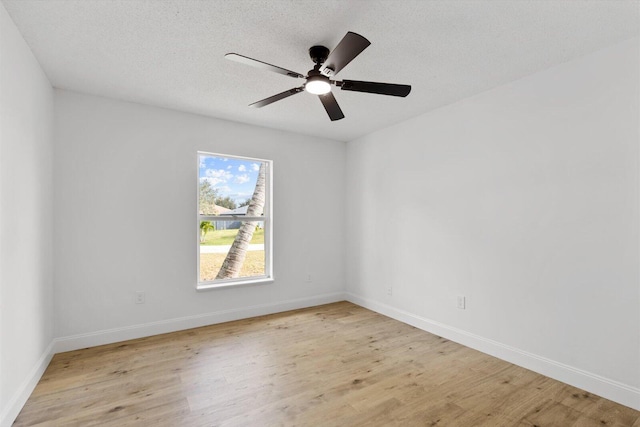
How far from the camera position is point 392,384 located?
7.70ft

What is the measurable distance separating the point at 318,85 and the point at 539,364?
2.76m

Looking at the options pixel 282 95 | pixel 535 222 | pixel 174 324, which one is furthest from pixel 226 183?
pixel 535 222

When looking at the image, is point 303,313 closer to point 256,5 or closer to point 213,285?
point 213,285

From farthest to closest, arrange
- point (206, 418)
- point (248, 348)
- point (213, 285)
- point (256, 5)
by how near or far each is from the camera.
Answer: point (213, 285)
point (248, 348)
point (206, 418)
point (256, 5)

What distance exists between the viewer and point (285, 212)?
4.25 m

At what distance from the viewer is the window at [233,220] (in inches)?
148

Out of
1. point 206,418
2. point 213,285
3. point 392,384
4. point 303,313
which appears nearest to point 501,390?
point 392,384

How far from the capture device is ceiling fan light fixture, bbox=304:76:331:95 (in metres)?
2.05

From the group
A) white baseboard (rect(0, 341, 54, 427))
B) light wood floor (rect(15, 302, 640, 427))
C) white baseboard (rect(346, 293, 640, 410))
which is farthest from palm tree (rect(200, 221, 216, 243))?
white baseboard (rect(346, 293, 640, 410))

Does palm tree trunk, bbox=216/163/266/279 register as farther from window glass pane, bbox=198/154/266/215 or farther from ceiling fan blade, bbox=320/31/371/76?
ceiling fan blade, bbox=320/31/371/76

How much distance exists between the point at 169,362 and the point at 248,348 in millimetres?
678

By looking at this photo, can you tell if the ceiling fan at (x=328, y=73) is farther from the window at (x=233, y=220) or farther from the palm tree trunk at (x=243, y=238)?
the palm tree trunk at (x=243, y=238)

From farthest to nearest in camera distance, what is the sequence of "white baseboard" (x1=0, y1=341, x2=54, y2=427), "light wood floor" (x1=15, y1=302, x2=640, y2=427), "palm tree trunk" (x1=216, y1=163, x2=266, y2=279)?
1. "palm tree trunk" (x1=216, y1=163, x2=266, y2=279)
2. "light wood floor" (x1=15, y1=302, x2=640, y2=427)
3. "white baseboard" (x1=0, y1=341, x2=54, y2=427)

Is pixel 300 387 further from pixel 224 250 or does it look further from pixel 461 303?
pixel 224 250
